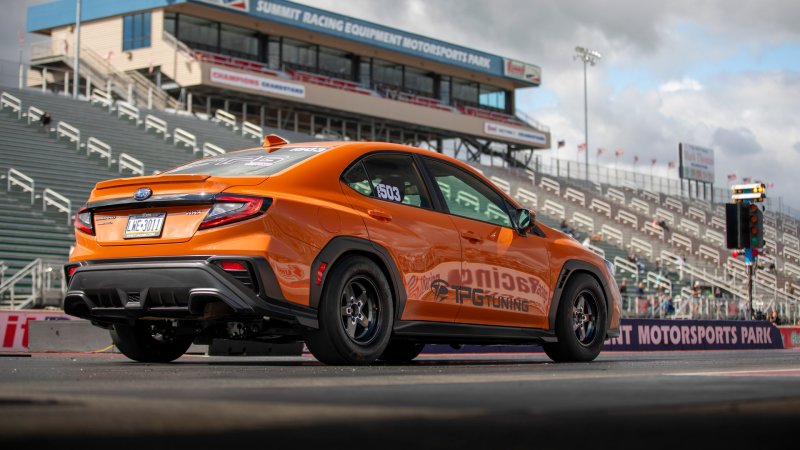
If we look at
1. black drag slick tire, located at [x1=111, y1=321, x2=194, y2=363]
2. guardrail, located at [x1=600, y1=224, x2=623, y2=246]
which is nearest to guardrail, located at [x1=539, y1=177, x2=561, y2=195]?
guardrail, located at [x1=600, y1=224, x2=623, y2=246]

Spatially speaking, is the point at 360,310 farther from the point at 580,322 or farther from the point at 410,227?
the point at 580,322

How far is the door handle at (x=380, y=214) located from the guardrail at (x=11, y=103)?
28.9 m

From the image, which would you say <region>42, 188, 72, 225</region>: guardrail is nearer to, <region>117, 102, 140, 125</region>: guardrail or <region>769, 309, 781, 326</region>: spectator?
<region>117, 102, 140, 125</region>: guardrail

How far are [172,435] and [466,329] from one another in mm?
5814

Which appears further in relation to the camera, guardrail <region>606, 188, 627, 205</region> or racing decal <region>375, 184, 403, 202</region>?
guardrail <region>606, 188, 627, 205</region>

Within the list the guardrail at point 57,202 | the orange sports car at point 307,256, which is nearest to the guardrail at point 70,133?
the guardrail at point 57,202

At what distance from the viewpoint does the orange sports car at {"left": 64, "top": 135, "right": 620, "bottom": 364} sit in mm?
6441

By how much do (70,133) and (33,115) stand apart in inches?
62.8

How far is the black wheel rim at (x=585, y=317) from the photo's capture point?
901cm

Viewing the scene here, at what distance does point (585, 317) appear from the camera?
9117 millimetres

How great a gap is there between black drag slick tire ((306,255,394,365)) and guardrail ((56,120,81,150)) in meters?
26.3

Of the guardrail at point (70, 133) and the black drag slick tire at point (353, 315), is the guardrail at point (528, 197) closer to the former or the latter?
the guardrail at point (70, 133)

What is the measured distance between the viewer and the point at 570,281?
8.96 m

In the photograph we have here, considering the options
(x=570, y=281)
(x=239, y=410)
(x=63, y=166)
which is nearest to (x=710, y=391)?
(x=239, y=410)
